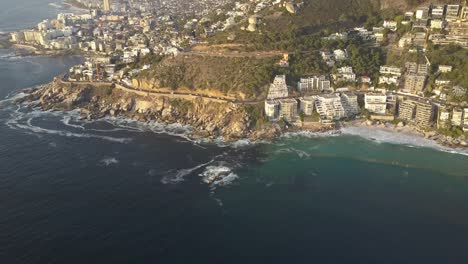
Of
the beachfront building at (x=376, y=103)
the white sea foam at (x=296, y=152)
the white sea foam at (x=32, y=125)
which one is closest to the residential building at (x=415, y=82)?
the beachfront building at (x=376, y=103)

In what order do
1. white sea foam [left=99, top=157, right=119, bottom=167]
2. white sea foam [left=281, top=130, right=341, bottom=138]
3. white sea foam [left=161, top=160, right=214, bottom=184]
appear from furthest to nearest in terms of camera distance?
white sea foam [left=281, top=130, right=341, bottom=138]
white sea foam [left=99, top=157, right=119, bottom=167]
white sea foam [left=161, top=160, right=214, bottom=184]

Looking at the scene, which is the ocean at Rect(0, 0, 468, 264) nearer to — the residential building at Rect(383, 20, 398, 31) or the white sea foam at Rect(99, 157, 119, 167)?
the white sea foam at Rect(99, 157, 119, 167)

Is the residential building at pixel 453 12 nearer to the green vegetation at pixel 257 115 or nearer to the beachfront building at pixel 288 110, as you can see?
the beachfront building at pixel 288 110

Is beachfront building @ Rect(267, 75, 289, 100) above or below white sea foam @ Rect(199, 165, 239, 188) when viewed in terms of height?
above

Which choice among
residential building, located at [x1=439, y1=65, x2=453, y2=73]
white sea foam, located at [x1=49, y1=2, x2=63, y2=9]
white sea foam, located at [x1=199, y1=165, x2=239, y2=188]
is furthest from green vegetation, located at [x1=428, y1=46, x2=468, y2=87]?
white sea foam, located at [x1=49, y1=2, x2=63, y2=9]

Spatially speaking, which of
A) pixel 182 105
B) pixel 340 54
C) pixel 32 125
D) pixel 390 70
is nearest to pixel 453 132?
pixel 390 70

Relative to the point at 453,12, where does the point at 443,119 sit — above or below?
below

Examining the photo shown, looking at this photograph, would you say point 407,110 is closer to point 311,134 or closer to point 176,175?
point 311,134
